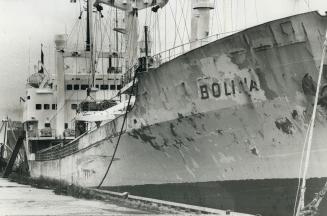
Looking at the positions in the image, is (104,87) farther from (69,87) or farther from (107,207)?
(107,207)

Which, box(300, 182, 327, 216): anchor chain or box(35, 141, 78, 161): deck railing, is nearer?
box(300, 182, 327, 216): anchor chain

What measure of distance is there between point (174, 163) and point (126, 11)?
361 inches

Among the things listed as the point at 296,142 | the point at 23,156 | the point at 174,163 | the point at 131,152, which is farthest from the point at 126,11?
the point at 23,156

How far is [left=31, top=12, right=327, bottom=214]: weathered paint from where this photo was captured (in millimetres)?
10258

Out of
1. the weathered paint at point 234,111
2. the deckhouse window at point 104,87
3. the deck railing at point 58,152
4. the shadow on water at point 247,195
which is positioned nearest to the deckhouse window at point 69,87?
the deckhouse window at point 104,87

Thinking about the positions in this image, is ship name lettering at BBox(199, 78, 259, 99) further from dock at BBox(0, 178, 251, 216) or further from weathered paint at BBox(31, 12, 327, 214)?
dock at BBox(0, 178, 251, 216)

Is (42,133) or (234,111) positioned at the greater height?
(42,133)

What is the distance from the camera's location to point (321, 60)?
9914mm

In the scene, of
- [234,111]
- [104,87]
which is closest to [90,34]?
[104,87]

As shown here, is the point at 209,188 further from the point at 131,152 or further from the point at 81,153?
the point at 81,153

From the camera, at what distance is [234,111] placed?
435 inches

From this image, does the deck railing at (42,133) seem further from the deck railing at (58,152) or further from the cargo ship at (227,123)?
the cargo ship at (227,123)

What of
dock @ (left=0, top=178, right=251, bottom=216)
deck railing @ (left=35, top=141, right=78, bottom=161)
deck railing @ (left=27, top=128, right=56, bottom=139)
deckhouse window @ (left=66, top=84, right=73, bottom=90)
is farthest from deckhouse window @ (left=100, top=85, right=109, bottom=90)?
dock @ (left=0, top=178, right=251, bottom=216)

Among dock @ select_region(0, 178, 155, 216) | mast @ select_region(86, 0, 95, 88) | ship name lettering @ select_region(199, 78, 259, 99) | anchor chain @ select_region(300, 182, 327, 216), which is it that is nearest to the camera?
anchor chain @ select_region(300, 182, 327, 216)
